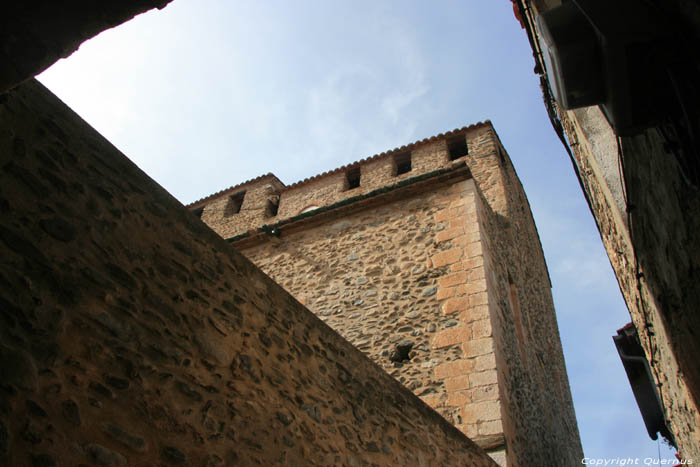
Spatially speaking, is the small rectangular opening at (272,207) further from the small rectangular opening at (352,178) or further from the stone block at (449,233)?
the stone block at (449,233)

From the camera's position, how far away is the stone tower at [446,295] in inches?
226

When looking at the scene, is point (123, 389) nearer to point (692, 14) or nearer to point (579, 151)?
point (692, 14)

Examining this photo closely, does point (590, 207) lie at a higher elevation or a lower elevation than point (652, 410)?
higher

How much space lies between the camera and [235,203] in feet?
52.0

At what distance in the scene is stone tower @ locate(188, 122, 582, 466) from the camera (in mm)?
5746

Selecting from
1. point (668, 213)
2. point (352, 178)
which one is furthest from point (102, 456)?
point (352, 178)

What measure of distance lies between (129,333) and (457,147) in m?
11.6

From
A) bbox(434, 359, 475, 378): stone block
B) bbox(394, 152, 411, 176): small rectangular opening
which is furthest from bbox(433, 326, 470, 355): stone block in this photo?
bbox(394, 152, 411, 176): small rectangular opening

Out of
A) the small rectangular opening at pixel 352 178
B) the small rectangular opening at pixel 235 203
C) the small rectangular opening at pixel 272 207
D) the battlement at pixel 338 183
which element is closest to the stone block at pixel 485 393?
the battlement at pixel 338 183

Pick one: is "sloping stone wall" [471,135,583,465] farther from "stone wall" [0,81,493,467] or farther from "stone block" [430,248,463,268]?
"stone wall" [0,81,493,467]

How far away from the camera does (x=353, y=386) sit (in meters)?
3.52

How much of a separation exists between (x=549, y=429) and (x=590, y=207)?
12.4 feet

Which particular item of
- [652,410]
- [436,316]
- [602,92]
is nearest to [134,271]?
[602,92]

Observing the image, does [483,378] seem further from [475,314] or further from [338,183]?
[338,183]
